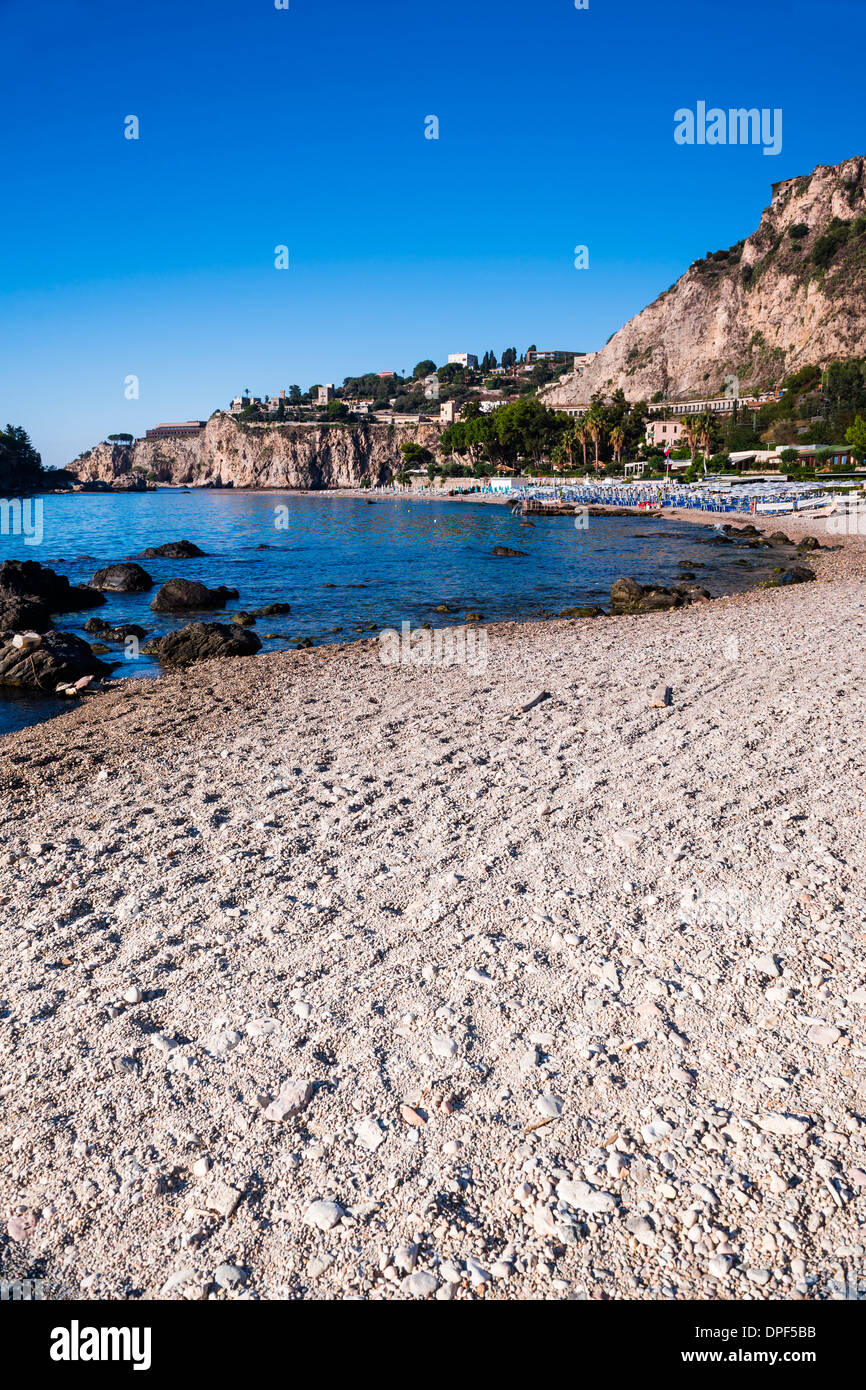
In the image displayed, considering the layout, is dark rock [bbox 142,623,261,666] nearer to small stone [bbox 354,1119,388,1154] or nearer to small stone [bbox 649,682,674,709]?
small stone [bbox 649,682,674,709]

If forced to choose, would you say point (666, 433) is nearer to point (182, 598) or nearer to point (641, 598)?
point (641, 598)

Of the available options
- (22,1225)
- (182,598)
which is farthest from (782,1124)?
(182,598)

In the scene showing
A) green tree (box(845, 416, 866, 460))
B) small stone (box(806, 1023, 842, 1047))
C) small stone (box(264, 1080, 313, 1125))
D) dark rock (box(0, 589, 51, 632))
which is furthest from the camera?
green tree (box(845, 416, 866, 460))

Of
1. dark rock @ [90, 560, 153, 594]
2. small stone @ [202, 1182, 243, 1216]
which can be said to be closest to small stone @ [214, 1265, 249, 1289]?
small stone @ [202, 1182, 243, 1216]

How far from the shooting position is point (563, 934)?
5.48 meters

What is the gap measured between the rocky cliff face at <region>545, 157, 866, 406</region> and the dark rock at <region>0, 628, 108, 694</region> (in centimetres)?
13478

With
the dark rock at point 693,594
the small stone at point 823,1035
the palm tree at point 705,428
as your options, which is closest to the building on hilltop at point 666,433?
the palm tree at point 705,428

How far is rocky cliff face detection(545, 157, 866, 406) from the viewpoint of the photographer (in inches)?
4953

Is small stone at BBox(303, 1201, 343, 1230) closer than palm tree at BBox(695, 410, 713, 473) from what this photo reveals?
Yes

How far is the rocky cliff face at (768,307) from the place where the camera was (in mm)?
125812

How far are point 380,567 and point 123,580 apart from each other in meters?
12.6

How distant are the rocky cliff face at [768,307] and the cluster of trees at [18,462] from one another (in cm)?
12949

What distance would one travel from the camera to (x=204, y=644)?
18.8 metres
